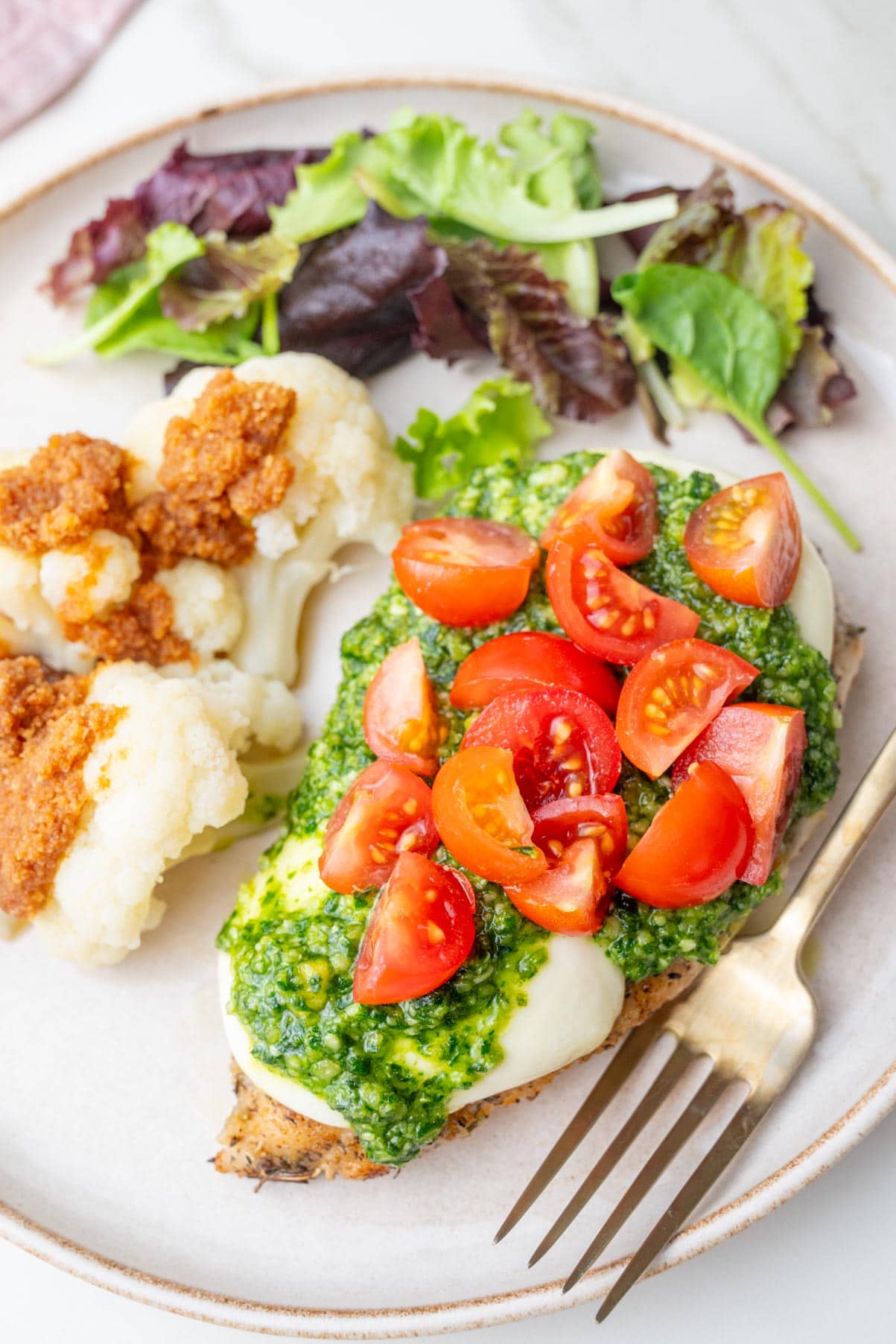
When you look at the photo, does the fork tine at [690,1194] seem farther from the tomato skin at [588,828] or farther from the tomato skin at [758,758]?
the tomato skin at [588,828]

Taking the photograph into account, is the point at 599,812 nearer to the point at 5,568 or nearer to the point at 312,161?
the point at 5,568

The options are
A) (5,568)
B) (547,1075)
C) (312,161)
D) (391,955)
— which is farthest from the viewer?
(312,161)

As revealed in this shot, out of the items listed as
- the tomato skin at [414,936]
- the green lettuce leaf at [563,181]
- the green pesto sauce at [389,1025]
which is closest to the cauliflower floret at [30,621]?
the green pesto sauce at [389,1025]

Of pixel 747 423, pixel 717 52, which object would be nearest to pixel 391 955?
pixel 747 423

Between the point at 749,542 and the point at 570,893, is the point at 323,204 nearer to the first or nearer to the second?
the point at 749,542

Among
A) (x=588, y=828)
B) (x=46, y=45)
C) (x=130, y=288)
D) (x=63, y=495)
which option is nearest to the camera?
(x=588, y=828)

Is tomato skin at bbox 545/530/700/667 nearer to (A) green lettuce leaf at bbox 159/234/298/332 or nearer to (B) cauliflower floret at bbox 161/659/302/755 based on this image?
(B) cauliflower floret at bbox 161/659/302/755

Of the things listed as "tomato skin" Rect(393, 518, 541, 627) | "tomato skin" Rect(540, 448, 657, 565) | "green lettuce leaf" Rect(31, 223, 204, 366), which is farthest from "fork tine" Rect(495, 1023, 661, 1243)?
"green lettuce leaf" Rect(31, 223, 204, 366)

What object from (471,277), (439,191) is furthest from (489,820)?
(439,191)
